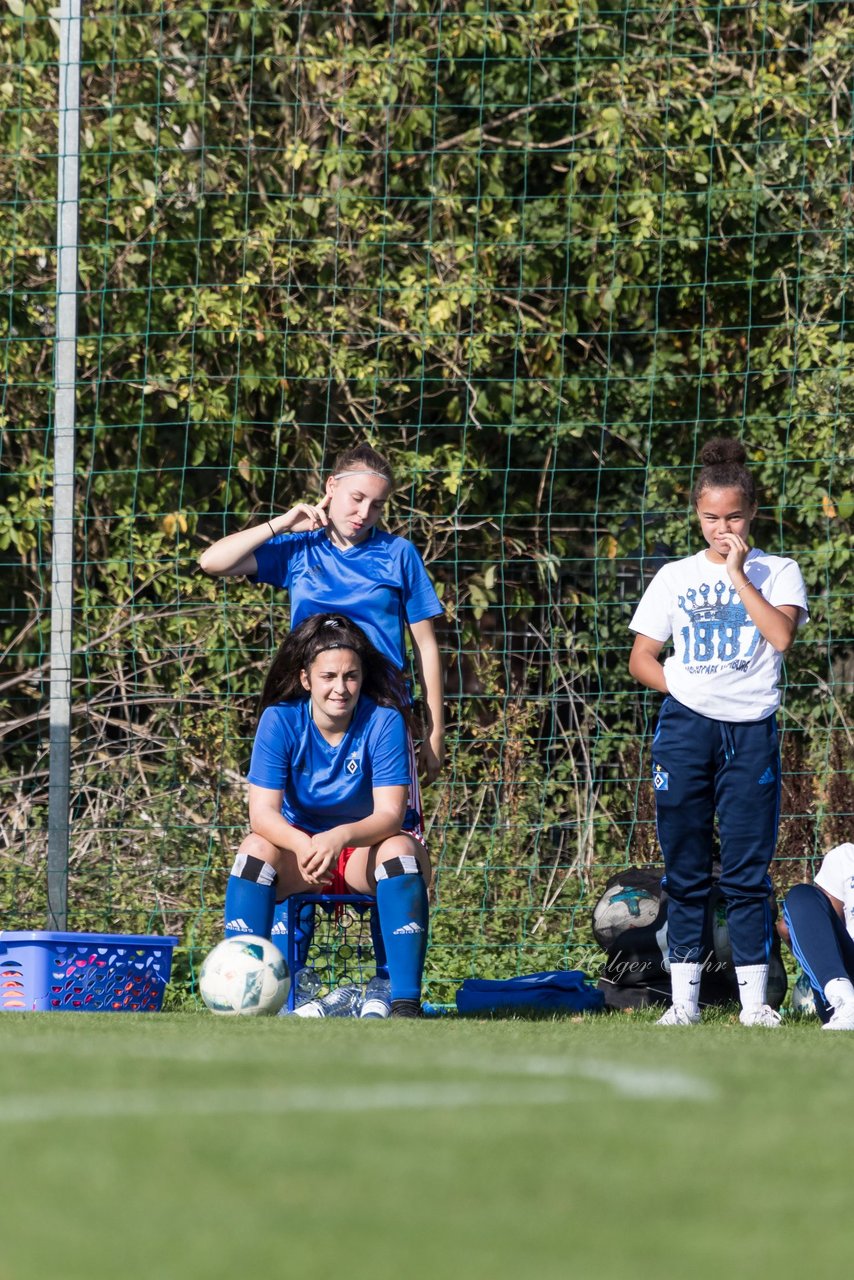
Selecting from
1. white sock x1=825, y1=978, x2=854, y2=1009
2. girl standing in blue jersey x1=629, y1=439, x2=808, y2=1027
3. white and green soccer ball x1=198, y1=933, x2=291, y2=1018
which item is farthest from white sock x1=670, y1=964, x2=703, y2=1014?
white and green soccer ball x1=198, y1=933, x2=291, y2=1018

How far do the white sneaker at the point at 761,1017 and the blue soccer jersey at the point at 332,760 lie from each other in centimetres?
119

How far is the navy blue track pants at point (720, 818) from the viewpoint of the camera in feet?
16.7

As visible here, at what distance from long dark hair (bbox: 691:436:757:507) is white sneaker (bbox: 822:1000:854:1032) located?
1.50m

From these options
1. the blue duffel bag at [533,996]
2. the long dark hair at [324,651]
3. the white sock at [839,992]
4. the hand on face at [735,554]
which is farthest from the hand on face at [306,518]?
the white sock at [839,992]

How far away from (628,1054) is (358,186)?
230 inches

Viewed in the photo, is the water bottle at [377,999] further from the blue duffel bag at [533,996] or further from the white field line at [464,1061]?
the white field line at [464,1061]

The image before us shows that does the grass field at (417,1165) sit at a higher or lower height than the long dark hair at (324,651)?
lower

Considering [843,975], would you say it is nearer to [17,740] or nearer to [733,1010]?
[733,1010]

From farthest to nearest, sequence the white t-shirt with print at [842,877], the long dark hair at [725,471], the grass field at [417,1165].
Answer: the long dark hair at [725,471]
the white t-shirt with print at [842,877]
the grass field at [417,1165]

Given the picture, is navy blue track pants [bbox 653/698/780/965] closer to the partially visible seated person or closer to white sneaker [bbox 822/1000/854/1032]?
the partially visible seated person

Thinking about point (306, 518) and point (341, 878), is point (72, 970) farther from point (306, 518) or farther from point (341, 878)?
point (306, 518)

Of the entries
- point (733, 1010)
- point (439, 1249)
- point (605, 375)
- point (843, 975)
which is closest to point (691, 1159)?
point (439, 1249)

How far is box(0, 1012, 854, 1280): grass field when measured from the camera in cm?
168

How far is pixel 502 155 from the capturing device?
8.38 meters
